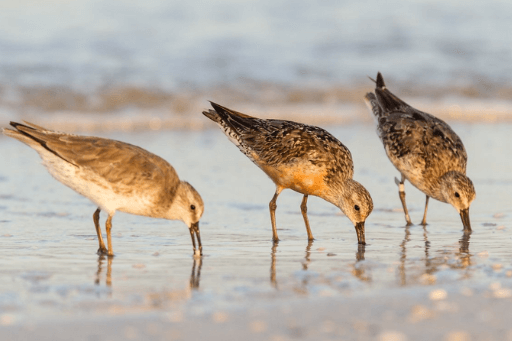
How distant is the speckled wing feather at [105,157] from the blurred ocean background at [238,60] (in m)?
6.59

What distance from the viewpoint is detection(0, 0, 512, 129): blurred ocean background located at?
562 inches

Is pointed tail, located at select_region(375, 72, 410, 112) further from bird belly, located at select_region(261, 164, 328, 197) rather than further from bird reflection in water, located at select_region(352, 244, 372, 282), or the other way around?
bird reflection in water, located at select_region(352, 244, 372, 282)

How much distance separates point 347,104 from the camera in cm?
1555

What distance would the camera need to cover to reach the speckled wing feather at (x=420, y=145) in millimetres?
8383

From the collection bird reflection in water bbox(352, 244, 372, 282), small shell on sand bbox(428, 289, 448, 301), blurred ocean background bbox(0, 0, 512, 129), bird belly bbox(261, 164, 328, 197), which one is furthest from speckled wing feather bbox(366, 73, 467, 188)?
blurred ocean background bbox(0, 0, 512, 129)

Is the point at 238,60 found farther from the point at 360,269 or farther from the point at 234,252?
the point at 360,269

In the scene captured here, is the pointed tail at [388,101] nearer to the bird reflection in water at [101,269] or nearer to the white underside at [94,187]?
the white underside at [94,187]

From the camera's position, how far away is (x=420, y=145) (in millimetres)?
8562

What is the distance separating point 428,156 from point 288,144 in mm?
1655

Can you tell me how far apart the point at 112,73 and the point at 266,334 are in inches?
460

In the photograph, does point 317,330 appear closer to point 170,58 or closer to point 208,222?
point 208,222

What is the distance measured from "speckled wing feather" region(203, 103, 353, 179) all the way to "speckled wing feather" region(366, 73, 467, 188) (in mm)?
985

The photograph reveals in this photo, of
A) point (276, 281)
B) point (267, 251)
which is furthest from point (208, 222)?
point (276, 281)

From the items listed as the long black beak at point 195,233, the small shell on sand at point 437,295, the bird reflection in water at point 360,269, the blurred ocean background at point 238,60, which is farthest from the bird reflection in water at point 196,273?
the blurred ocean background at point 238,60
